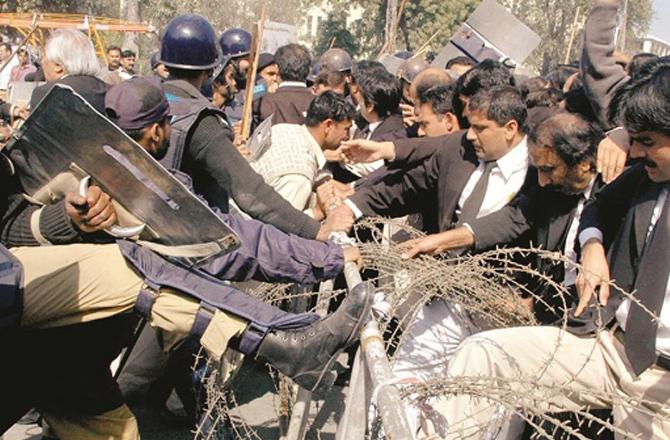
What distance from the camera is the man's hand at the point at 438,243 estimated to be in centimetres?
329

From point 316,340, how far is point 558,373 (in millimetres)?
945

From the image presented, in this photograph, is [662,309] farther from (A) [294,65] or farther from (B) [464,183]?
(A) [294,65]

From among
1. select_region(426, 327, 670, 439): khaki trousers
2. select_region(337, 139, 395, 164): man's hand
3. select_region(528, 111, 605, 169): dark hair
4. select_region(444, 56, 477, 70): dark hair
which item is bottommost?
select_region(426, 327, 670, 439): khaki trousers

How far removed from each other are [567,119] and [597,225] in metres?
0.46

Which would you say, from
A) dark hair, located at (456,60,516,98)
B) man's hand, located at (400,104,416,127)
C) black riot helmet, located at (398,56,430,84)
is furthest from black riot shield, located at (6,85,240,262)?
black riot helmet, located at (398,56,430,84)

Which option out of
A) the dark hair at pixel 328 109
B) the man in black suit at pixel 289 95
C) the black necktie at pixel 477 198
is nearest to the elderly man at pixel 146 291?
the black necktie at pixel 477 198

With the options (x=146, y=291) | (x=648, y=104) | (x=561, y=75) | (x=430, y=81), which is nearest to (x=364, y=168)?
(x=430, y=81)

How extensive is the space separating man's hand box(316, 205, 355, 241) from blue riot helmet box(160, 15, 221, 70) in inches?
41.0

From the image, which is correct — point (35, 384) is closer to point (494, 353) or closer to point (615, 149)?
point (494, 353)

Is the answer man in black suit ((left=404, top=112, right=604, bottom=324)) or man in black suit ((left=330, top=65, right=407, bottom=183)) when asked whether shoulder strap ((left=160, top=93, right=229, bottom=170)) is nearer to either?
man in black suit ((left=404, top=112, right=604, bottom=324))

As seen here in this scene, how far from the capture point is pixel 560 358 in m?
2.80

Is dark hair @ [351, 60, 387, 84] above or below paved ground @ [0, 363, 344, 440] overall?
above

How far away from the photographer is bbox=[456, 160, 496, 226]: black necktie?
360 cm

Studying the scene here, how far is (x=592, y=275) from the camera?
8.87 ft
